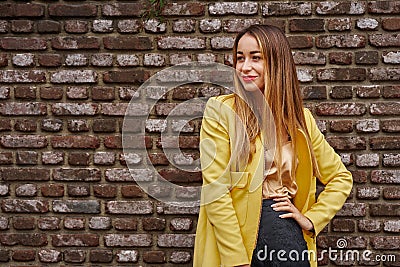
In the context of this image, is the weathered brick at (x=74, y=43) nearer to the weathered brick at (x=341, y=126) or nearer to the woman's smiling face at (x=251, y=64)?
the woman's smiling face at (x=251, y=64)

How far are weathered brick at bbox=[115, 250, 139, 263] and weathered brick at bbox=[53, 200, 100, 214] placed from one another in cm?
24

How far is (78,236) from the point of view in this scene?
295 cm

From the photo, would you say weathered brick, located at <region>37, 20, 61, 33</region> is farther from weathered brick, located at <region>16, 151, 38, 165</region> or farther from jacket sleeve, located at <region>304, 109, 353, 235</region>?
jacket sleeve, located at <region>304, 109, 353, 235</region>

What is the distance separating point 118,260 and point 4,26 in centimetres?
131

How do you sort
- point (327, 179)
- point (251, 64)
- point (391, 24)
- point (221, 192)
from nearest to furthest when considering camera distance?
1. point (221, 192)
2. point (251, 64)
3. point (327, 179)
4. point (391, 24)

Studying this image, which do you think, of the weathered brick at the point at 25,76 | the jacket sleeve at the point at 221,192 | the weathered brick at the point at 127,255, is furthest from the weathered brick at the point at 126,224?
the jacket sleeve at the point at 221,192

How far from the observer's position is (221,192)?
80.5 inches

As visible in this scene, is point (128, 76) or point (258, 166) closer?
point (258, 166)

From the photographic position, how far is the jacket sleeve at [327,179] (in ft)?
7.53

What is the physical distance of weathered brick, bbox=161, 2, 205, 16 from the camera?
2.89m

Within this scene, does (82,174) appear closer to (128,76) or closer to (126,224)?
(126,224)

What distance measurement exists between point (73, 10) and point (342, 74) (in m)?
1.37

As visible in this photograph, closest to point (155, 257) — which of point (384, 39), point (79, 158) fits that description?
point (79, 158)

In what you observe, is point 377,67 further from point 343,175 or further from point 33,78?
point 33,78
